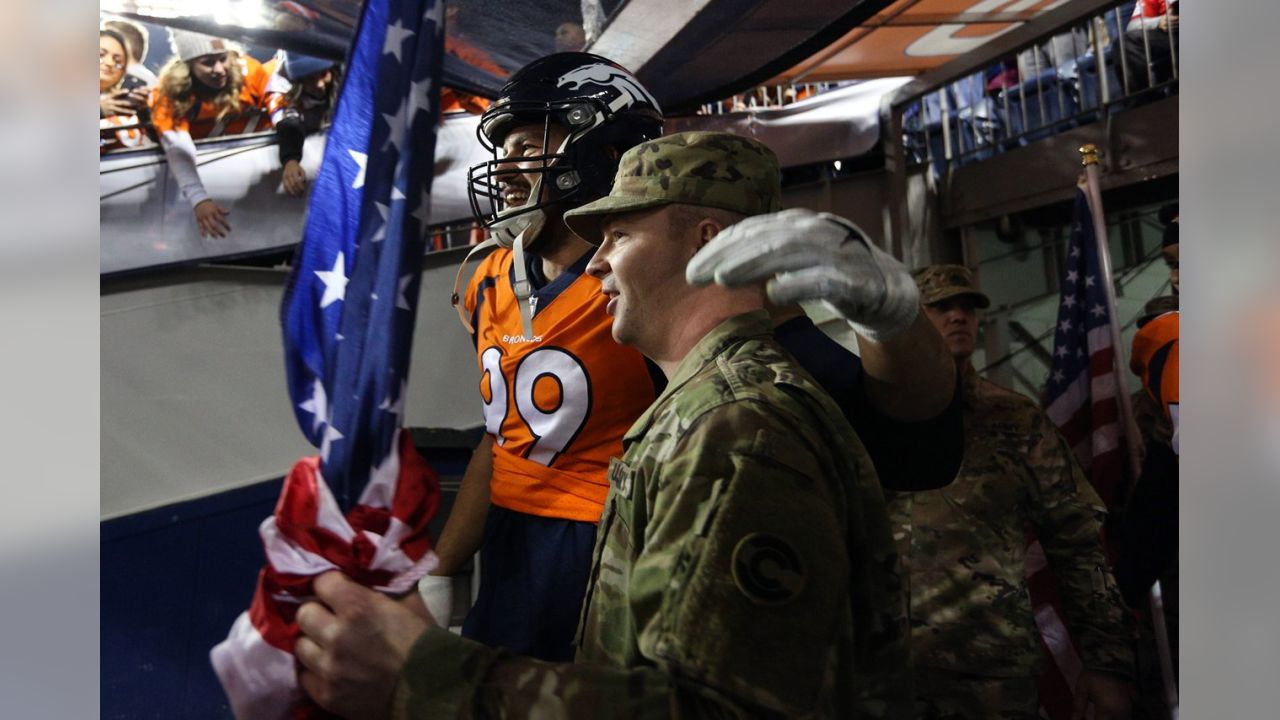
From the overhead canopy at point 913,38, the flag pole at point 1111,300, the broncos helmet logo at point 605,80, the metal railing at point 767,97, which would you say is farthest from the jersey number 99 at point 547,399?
the flag pole at point 1111,300

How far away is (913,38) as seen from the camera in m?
1.89

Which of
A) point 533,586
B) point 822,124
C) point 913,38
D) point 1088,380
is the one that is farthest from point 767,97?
point 533,586

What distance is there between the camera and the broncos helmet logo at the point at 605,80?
4.84 ft

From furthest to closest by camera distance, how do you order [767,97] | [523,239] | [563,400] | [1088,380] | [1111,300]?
[1088,380] → [1111,300] → [767,97] → [523,239] → [563,400]

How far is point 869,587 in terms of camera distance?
98cm

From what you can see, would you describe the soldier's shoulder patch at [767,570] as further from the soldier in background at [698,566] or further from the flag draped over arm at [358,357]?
the flag draped over arm at [358,357]

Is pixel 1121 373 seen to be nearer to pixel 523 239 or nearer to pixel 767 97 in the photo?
pixel 767 97

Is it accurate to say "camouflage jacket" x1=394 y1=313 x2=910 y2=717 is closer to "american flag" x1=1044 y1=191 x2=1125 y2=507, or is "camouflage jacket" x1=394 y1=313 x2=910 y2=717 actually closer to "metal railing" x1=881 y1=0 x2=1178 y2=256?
"metal railing" x1=881 y1=0 x2=1178 y2=256

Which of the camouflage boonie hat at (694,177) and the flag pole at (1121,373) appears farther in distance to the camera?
the flag pole at (1121,373)

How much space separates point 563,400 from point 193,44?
797 mm

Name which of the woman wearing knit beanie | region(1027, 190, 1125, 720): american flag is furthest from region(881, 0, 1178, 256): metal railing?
the woman wearing knit beanie

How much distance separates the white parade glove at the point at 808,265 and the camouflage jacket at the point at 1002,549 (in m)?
1.02

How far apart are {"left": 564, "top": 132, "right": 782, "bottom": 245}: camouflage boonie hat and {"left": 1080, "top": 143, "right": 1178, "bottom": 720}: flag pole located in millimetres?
931
